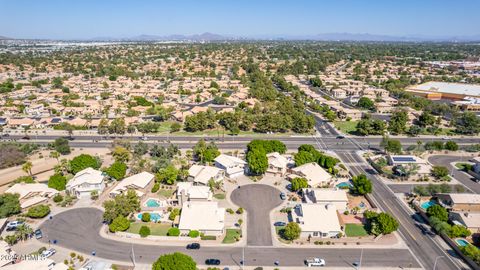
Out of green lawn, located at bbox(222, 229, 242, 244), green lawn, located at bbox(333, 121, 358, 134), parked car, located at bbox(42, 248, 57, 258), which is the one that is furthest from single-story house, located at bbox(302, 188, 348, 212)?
green lawn, located at bbox(333, 121, 358, 134)

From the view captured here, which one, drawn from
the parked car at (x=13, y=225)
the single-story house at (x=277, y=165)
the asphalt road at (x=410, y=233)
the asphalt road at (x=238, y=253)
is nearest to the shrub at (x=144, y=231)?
the asphalt road at (x=238, y=253)

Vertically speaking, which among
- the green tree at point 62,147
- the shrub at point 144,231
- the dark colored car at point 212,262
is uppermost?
the green tree at point 62,147

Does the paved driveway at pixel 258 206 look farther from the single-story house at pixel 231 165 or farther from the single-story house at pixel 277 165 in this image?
the single-story house at pixel 277 165

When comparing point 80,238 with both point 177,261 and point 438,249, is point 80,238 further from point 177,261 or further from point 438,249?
point 438,249

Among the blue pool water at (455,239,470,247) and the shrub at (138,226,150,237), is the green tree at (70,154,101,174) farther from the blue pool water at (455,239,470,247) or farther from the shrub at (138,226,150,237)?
the blue pool water at (455,239,470,247)

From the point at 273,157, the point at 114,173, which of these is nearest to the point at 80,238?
the point at 114,173

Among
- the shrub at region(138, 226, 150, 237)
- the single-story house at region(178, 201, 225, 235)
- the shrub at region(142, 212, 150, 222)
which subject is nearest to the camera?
the shrub at region(138, 226, 150, 237)
